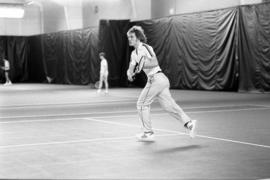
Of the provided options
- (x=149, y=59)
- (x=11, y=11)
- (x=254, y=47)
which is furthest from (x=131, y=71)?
(x=11, y=11)

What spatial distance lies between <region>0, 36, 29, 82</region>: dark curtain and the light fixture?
4.14 m

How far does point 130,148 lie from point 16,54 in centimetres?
3983

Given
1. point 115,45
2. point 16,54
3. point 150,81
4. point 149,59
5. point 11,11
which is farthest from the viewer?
point 16,54

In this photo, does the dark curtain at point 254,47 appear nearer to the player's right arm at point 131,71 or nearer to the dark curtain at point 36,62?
the player's right arm at point 131,71

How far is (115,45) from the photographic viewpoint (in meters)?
32.1

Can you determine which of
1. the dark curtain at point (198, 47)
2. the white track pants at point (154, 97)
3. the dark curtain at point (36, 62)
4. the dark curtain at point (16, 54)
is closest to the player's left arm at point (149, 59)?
the white track pants at point (154, 97)

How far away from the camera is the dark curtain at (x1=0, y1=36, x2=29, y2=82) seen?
45062mm

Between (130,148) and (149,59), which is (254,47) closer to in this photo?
(149,59)

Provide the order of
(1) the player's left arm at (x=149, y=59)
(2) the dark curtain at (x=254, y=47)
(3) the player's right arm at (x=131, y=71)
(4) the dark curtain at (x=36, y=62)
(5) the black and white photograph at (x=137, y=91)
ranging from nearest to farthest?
1. (5) the black and white photograph at (x=137, y=91)
2. (3) the player's right arm at (x=131, y=71)
3. (1) the player's left arm at (x=149, y=59)
4. (2) the dark curtain at (x=254, y=47)
5. (4) the dark curtain at (x=36, y=62)

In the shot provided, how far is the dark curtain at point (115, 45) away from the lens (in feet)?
104

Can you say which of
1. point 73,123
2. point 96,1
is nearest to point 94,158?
point 73,123

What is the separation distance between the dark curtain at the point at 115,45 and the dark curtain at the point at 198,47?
180 cm

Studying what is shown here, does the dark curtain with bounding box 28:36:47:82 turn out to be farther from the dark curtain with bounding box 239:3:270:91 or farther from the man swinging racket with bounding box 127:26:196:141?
the man swinging racket with bounding box 127:26:196:141

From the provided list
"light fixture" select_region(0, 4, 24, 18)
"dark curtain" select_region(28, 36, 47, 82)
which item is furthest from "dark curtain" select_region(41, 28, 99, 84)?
"light fixture" select_region(0, 4, 24, 18)
